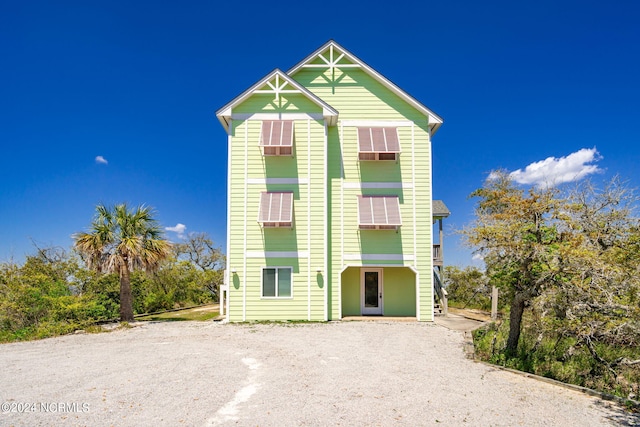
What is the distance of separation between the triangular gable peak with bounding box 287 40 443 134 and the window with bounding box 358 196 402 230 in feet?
13.6

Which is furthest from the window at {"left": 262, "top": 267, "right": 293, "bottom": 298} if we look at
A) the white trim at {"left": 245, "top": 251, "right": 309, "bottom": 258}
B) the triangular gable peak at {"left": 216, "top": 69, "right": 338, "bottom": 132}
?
the triangular gable peak at {"left": 216, "top": 69, "right": 338, "bottom": 132}

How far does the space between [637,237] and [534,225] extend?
7.36 ft

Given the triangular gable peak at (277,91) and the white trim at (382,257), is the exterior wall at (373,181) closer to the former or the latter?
the white trim at (382,257)

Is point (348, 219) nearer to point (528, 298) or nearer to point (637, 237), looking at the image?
point (528, 298)

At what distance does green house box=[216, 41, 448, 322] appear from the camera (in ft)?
52.9

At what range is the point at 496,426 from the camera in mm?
5781

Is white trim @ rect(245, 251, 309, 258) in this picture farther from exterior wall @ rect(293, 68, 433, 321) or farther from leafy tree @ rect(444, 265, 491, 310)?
leafy tree @ rect(444, 265, 491, 310)

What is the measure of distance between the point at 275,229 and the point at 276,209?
93 cm

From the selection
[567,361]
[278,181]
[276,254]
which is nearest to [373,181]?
[278,181]

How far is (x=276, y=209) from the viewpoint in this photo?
1591 centimetres

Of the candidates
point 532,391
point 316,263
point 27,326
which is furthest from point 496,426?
point 27,326

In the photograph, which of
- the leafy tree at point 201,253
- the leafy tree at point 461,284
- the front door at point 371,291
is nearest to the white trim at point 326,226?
the front door at point 371,291

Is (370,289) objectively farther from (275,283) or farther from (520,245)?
(520,245)

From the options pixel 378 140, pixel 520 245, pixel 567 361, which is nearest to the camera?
pixel 520 245
